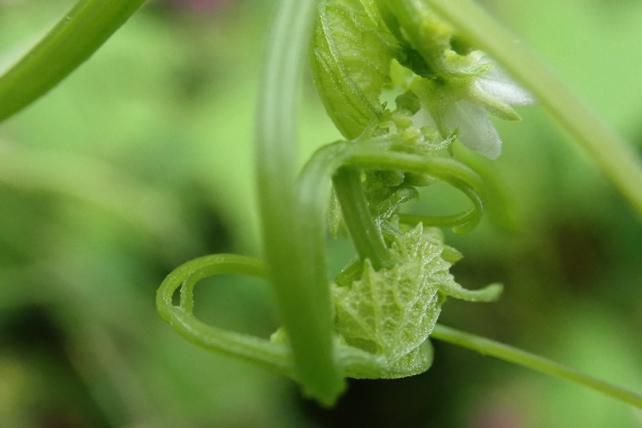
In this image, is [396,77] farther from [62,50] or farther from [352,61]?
[62,50]

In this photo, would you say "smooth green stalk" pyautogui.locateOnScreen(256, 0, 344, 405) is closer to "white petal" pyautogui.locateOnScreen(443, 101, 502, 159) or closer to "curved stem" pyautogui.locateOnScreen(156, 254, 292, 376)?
"curved stem" pyautogui.locateOnScreen(156, 254, 292, 376)

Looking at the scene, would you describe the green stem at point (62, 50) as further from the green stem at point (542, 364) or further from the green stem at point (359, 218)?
the green stem at point (542, 364)

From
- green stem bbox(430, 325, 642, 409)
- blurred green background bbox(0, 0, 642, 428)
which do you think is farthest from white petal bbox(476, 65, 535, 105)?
blurred green background bbox(0, 0, 642, 428)

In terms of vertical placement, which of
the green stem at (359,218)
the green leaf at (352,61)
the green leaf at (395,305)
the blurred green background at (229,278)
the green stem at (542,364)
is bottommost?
the blurred green background at (229,278)

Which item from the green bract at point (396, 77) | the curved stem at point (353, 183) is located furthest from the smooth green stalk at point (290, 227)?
the green bract at point (396, 77)

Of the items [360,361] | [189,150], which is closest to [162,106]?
[189,150]
